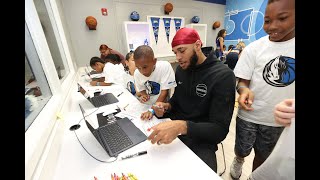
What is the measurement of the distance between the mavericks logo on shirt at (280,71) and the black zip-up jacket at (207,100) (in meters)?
0.25

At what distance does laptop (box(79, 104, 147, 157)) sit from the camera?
77 centimetres

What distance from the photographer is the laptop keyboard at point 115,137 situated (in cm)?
78

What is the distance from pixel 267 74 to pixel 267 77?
2 centimetres

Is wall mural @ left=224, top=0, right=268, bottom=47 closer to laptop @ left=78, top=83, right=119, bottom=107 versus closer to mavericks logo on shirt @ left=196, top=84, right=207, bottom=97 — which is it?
mavericks logo on shirt @ left=196, top=84, right=207, bottom=97

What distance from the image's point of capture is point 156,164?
663 millimetres

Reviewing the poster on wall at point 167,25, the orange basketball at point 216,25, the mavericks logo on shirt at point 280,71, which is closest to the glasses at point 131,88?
the mavericks logo on shirt at point 280,71

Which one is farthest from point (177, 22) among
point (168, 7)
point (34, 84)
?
point (34, 84)

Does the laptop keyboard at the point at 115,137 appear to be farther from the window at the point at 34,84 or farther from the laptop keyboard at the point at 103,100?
the laptop keyboard at the point at 103,100

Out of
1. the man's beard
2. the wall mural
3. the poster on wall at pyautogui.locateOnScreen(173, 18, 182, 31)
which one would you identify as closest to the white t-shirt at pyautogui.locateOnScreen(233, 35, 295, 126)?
the man's beard

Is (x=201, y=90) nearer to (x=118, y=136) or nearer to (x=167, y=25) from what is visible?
(x=118, y=136)

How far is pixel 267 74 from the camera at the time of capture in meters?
0.98
